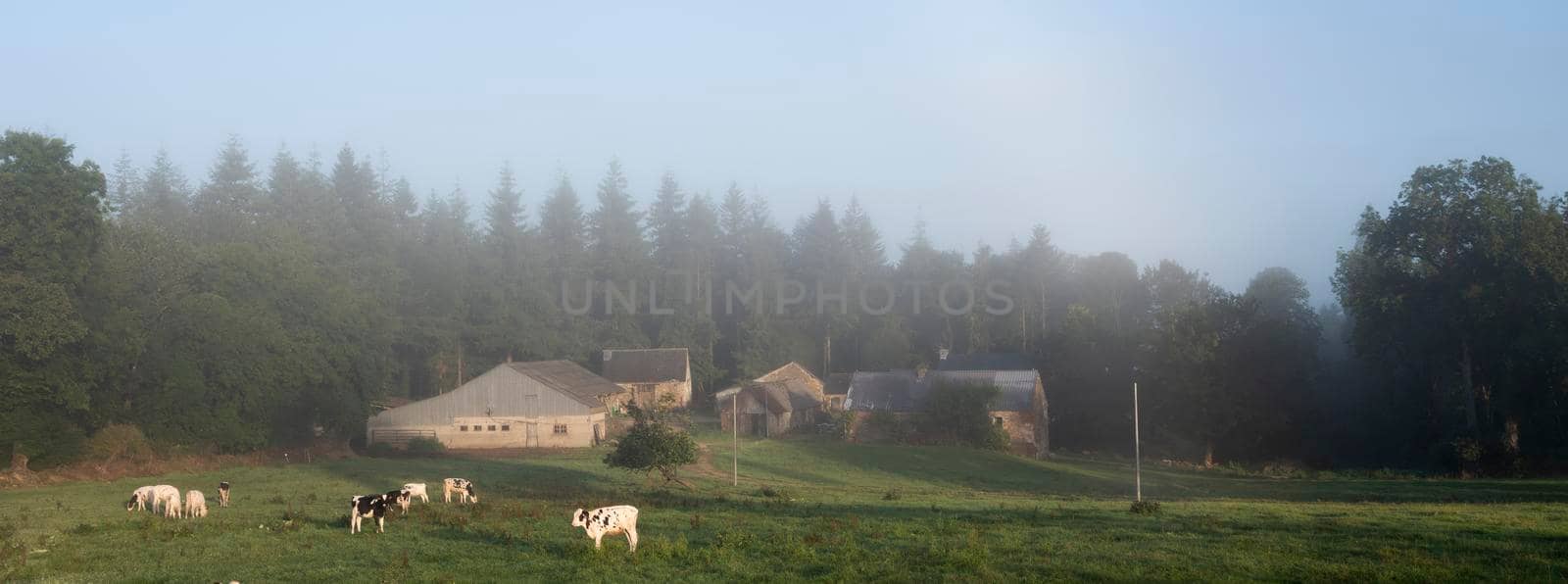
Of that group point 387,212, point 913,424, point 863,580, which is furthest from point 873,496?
point 387,212

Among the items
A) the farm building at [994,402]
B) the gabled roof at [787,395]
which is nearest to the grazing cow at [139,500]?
the farm building at [994,402]

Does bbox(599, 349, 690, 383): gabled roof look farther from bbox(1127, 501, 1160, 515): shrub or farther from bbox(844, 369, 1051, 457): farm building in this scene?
bbox(1127, 501, 1160, 515): shrub

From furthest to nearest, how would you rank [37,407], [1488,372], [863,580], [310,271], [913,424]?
[913,424] < [310,271] < [1488,372] < [37,407] < [863,580]

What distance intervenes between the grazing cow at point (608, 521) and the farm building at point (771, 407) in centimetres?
4353

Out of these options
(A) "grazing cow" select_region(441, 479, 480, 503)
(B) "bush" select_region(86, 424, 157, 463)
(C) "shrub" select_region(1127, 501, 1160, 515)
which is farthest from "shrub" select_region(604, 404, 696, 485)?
(B) "bush" select_region(86, 424, 157, 463)

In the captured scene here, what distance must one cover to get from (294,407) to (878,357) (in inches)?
1899

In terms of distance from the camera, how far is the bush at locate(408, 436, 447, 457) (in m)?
53.0

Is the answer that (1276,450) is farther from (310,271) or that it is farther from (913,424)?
(310,271)

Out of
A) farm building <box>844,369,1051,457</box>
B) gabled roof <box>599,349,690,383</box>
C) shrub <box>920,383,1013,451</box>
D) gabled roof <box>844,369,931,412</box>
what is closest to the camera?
shrub <box>920,383,1013,451</box>

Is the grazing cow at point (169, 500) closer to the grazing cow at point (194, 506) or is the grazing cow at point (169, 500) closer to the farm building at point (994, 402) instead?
the grazing cow at point (194, 506)

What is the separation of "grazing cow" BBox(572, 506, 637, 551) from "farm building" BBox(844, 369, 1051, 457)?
144 ft

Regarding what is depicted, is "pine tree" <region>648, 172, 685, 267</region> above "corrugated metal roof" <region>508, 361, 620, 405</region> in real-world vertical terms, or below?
above

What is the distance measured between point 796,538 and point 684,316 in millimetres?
68976

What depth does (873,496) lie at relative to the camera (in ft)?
107
